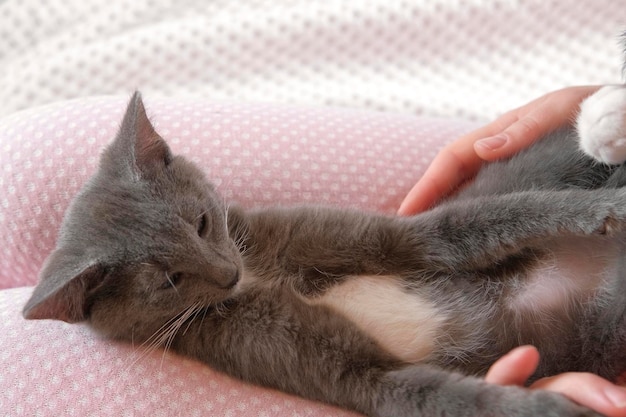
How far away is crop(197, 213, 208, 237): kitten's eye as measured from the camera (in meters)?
1.16

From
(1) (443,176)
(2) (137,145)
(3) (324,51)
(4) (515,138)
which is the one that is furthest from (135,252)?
(3) (324,51)

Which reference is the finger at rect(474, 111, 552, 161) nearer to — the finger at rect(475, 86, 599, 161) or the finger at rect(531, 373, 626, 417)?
the finger at rect(475, 86, 599, 161)

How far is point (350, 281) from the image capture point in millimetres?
1180

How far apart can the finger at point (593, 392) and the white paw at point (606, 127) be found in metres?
0.46

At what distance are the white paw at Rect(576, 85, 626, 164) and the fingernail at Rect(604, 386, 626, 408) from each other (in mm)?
480

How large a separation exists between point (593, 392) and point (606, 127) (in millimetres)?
523

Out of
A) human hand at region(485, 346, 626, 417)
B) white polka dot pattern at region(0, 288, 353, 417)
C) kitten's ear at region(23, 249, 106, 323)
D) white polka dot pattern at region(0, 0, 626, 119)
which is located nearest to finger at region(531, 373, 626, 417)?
human hand at region(485, 346, 626, 417)

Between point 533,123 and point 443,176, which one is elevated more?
point 533,123

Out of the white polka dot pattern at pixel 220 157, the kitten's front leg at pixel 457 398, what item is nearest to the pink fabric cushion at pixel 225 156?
the white polka dot pattern at pixel 220 157

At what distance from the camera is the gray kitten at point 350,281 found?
1.04m

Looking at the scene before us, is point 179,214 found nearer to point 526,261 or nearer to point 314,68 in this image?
point 526,261

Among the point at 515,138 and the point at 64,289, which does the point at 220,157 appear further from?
the point at 515,138

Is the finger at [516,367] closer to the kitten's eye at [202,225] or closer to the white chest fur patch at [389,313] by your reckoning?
the white chest fur patch at [389,313]

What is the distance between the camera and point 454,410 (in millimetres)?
939
